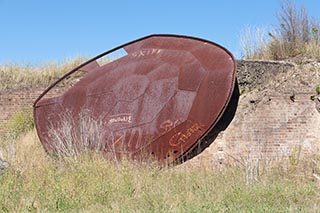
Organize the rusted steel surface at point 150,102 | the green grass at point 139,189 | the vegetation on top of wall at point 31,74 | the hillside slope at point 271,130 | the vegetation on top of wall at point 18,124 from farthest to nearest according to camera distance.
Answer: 1. the vegetation on top of wall at point 31,74
2. the vegetation on top of wall at point 18,124
3. the hillside slope at point 271,130
4. the rusted steel surface at point 150,102
5. the green grass at point 139,189

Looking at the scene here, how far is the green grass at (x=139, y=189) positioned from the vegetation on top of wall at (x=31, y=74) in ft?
21.6

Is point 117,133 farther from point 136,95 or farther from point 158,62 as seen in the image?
point 158,62

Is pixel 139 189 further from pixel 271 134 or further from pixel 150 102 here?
pixel 271 134

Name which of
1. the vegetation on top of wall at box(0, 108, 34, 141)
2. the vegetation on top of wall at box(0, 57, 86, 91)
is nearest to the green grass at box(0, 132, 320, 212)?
the vegetation on top of wall at box(0, 108, 34, 141)

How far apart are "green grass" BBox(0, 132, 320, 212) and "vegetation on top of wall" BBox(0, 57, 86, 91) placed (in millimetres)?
6574

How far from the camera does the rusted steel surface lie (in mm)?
9641

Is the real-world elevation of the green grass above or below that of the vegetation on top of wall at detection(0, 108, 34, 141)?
below

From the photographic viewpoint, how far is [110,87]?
11.1m

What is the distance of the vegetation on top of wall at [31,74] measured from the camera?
15.5 m

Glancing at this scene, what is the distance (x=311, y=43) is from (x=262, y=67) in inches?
83.4

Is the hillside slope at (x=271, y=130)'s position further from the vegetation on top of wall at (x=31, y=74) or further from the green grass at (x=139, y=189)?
the vegetation on top of wall at (x=31, y=74)

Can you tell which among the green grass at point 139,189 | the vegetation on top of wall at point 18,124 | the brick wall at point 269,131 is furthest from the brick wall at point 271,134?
the vegetation on top of wall at point 18,124

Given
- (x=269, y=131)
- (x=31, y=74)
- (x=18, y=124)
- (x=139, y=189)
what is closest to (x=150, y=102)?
(x=269, y=131)

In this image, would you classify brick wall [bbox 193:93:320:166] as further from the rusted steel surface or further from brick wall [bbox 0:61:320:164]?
the rusted steel surface
